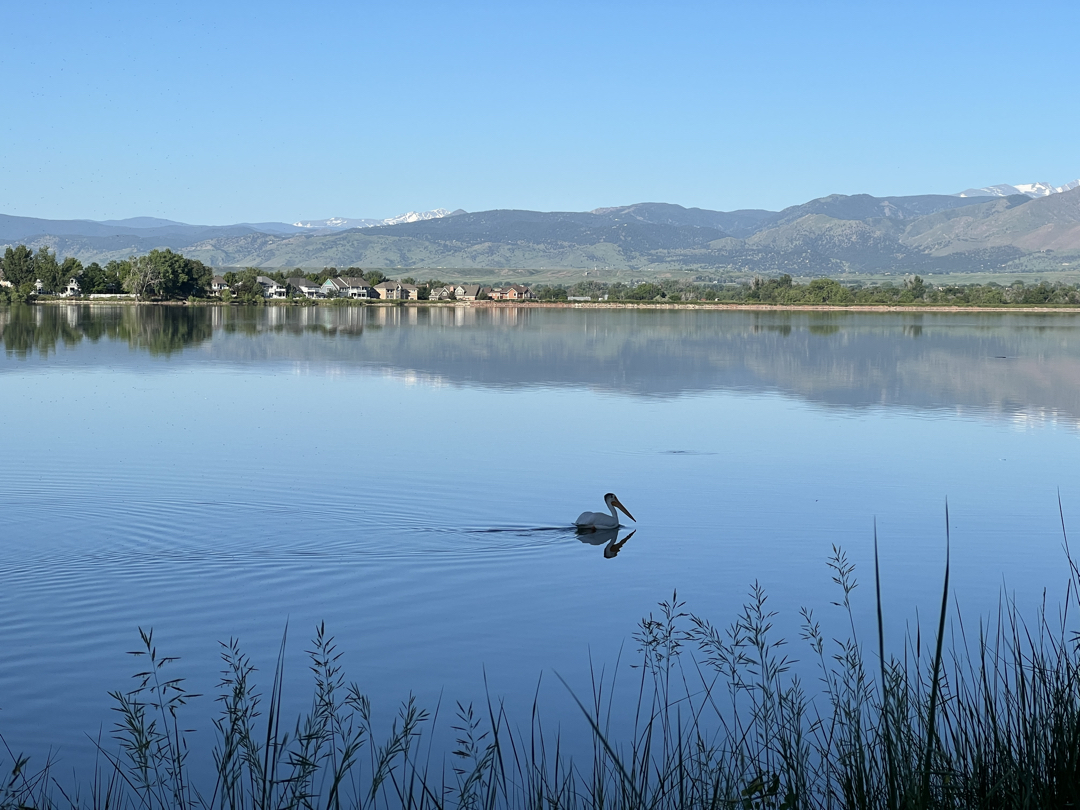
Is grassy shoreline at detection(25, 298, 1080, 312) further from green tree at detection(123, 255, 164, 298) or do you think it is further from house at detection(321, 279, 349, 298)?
house at detection(321, 279, 349, 298)

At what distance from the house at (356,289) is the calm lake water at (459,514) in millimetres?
130472

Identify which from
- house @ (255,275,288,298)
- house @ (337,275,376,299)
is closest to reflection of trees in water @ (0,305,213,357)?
house @ (255,275,288,298)

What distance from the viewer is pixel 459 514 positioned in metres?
13.1

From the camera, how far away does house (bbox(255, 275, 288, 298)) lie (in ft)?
487

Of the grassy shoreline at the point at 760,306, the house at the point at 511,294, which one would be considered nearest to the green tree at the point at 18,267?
the grassy shoreline at the point at 760,306

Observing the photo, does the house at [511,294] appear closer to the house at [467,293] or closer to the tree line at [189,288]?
the house at [467,293]

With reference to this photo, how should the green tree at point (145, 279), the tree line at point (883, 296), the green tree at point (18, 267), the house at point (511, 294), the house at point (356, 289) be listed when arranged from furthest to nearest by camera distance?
the house at point (511, 294)
the house at point (356, 289)
the tree line at point (883, 296)
the green tree at point (18, 267)
the green tree at point (145, 279)

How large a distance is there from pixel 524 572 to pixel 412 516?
8.31ft

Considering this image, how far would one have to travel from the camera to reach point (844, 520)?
13.5 metres

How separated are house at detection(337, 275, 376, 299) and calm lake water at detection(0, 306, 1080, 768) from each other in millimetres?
130472

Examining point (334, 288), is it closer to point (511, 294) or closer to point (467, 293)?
point (467, 293)

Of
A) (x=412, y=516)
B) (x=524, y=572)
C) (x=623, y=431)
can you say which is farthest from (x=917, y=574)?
(x=623, y=431)

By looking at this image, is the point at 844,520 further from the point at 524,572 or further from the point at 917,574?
the point at 524,572

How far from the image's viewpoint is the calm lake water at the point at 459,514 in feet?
27.0
